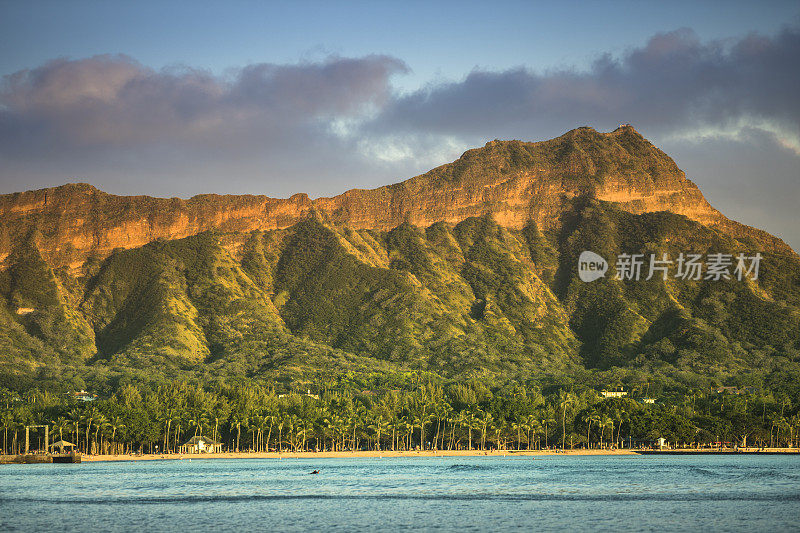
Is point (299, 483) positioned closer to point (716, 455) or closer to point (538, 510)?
point (538, 510)

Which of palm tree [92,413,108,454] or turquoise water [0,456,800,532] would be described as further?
palm tree [92,413,108,454]

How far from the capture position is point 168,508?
7744 centimetres

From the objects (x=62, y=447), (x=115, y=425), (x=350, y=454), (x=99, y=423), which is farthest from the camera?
(x=350, y=454)

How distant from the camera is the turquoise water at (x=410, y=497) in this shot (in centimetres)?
6731

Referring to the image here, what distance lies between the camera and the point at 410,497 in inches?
3332

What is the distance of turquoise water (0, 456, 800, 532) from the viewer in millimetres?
67312

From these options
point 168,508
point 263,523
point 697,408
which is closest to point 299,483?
point 168,508

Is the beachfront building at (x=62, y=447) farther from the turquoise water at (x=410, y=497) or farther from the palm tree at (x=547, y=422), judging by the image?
the palm tree at (x=547, y=422)

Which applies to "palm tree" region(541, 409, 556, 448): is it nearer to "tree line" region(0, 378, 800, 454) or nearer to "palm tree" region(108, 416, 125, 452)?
"tree line" region(0, 378, 800, 454)

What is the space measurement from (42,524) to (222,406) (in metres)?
101

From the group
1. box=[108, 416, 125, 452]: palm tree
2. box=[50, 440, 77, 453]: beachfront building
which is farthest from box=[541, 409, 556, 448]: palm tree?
box=[50, 440, 77, 453]: beachfront building

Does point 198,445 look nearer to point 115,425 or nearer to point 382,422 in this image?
point 115,425

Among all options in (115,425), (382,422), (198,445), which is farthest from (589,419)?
(115,425)

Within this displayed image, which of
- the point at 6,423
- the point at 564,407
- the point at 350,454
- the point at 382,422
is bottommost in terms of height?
the point at 350,454
